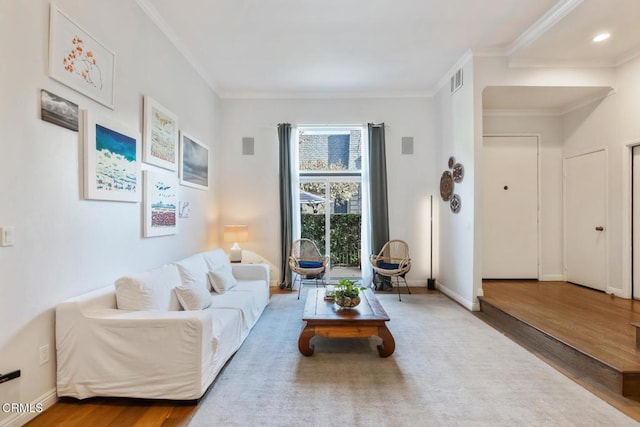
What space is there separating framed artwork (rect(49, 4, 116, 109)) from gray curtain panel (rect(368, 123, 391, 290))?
393cm

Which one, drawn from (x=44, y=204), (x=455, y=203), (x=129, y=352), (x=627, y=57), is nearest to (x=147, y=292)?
(x=129, y=352)

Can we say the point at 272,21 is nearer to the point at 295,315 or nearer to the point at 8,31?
the point at 8,31

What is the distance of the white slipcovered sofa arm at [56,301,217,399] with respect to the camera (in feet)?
6.77

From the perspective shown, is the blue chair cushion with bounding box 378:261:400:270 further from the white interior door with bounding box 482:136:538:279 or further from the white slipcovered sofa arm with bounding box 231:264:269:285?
the white slipcovered sofa arm with bounding box 231:264:269:285

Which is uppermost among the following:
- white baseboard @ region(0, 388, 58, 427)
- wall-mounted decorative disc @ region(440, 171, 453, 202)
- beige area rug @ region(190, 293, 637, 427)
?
wall-mounted decorative disc @ region(440, 171, 453, 202)

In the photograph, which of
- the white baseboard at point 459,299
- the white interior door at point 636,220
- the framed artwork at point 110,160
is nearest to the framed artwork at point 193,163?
the framed artwork at point 110,160

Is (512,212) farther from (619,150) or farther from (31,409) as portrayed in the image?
(31,409)

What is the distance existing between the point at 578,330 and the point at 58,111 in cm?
462

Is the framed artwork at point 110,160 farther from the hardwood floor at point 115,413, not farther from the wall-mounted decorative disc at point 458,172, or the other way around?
the wall-mounted decorative disc at point 458,172

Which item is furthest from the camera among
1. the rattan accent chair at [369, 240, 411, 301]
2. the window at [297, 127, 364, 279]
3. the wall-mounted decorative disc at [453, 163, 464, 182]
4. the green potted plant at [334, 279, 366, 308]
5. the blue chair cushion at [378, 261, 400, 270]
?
the window at [297, 127, 364, 279]

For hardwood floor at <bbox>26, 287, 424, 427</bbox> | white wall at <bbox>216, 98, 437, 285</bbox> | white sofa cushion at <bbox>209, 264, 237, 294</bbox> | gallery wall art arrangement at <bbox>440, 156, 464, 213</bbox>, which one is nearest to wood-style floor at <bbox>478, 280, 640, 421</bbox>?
gallery wall art arrangement at <bbox>440, 156, 464, 213</bbox>

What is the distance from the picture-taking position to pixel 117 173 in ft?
8.66

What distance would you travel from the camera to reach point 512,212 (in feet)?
17.1

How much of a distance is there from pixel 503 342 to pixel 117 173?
3.94 m
